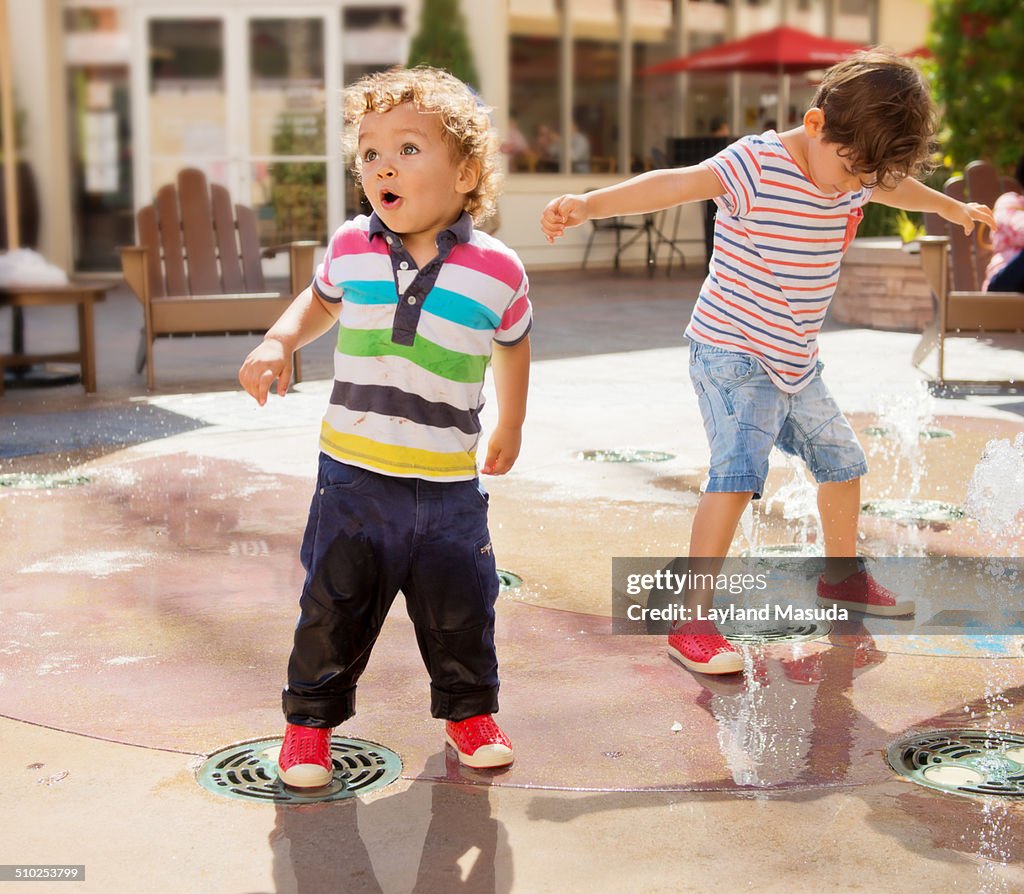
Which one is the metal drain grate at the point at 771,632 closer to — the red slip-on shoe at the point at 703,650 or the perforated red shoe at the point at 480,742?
the red slip-on shoe at the point at 703,650

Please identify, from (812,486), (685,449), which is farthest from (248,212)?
(812,486)

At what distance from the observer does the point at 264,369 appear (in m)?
2.59

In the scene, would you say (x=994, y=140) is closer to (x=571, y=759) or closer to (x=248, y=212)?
(x=248, y=212)

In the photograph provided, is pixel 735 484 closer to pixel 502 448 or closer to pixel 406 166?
pixel 502 448

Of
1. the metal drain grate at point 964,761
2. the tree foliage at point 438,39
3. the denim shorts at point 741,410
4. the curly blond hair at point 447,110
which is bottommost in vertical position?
the metal drain grate at point 964,761

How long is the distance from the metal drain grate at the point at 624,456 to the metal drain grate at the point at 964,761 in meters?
2.99

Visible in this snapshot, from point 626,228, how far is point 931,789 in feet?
49.6

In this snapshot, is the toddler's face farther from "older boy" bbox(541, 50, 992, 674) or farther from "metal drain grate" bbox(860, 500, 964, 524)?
"metal drain grate" bbox(860, 500, 964, 524)

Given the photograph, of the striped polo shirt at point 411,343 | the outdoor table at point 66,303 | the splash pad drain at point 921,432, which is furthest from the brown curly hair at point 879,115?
the outdoor table at point 66,303

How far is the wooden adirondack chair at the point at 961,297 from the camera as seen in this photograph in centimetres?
794

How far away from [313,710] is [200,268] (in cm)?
655

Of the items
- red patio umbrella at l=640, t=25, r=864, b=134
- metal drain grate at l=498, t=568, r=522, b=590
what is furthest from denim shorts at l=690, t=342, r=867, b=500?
red patio umbrella at l=640, t=25, r=864, b=134

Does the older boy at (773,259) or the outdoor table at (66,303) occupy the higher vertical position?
the older boy at (773,259)

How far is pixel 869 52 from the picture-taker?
352 cm
